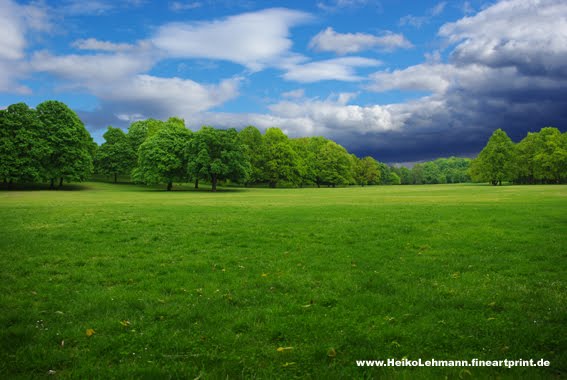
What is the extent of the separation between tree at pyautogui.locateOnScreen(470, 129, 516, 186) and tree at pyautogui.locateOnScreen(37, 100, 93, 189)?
326 ft

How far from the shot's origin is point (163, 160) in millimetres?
73000

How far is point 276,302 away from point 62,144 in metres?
73.0

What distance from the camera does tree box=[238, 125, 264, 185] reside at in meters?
97.4

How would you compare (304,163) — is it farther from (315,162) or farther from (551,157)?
(551,157)

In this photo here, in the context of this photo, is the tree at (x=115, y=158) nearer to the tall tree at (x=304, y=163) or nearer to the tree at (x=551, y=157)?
the tall tree at (x=304, y=163)

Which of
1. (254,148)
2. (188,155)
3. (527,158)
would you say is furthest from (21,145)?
(527,158)

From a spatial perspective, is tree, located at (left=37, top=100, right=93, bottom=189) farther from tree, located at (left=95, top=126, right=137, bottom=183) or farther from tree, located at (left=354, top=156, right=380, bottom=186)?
tree, located at (left=354, top=156, right=380, bottom=186)

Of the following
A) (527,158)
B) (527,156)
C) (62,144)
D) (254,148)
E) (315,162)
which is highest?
(254,148)

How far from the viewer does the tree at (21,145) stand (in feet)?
204

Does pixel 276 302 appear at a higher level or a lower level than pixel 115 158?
lower

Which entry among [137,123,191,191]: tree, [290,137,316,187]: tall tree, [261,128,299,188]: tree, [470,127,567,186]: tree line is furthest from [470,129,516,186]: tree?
[137,123,191,191]: tree

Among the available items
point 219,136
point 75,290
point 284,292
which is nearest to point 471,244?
→ point 284,292

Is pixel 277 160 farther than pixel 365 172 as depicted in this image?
No

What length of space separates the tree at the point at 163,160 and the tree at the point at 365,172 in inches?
3261
